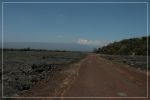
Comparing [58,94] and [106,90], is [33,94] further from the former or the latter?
[106,90]

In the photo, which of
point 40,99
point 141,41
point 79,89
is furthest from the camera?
point 141,41

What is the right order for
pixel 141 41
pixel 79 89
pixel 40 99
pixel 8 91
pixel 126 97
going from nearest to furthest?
pixel 40 99
pixel 126 97
pixel 8 91
pixel 79 89
pixel 141 41

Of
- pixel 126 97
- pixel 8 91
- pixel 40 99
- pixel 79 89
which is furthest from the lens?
pixel 79 89

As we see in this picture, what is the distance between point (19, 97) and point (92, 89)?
4.26 m

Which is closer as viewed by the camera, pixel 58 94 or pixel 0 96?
pixel 0 96

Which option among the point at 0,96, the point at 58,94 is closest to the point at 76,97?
the point at 58,94

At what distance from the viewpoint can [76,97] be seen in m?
12.5

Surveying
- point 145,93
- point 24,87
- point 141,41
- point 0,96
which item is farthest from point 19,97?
point 141,41

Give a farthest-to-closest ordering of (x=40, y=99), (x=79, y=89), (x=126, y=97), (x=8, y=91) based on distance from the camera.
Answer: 1. (x=79, y=89)
2. (x=8, y=91)
3. (x=126, y=97)
4. (x=40, y=99)

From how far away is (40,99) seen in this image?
1208cm

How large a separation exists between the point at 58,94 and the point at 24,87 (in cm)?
311

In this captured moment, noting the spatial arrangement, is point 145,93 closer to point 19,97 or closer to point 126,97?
point 126,97

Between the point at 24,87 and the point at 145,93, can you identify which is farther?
the point at 24,87

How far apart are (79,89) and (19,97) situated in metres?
3.64
